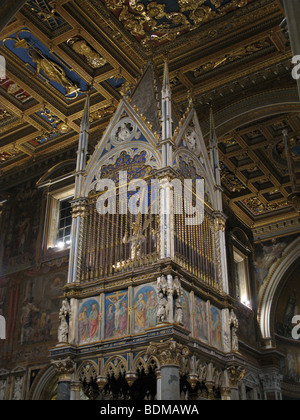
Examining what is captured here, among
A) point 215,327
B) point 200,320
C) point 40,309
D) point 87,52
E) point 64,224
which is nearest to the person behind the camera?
point 200,320

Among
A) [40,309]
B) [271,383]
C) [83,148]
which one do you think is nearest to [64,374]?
[83,148]

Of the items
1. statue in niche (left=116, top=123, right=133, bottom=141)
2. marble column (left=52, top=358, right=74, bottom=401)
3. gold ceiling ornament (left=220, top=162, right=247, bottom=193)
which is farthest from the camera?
gold ceiling ornament (left=220, top=162, right=247, bottom=193)

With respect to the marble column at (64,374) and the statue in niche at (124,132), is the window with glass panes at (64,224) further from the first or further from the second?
the marble column at (64,374)

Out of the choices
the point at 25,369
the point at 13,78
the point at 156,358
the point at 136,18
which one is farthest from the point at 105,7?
the point at 25,369

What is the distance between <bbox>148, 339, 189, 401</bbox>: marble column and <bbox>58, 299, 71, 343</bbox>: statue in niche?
1763mm

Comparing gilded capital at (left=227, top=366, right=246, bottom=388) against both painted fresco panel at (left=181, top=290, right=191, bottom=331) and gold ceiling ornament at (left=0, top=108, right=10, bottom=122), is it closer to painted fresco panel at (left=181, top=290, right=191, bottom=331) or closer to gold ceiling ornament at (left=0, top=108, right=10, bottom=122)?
painted fresco panel at (left=181, top=290, right=191, bottom=331)

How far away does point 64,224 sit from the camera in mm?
15773

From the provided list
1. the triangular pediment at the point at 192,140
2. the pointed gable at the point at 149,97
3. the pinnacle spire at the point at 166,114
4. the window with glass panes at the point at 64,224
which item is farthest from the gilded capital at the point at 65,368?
the window with glass panes at the point at 64,224

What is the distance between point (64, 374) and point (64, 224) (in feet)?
23.7

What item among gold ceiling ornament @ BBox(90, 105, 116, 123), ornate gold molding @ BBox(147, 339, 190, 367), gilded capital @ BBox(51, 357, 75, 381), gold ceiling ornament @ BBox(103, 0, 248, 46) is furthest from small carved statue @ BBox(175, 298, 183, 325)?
gold ceiling ornament @ BBox(90, 105, 116, 123)

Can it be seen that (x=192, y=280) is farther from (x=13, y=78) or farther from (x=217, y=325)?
(x=13, y=78)

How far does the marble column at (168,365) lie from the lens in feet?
26.0

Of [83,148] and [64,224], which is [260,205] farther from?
[83,148]

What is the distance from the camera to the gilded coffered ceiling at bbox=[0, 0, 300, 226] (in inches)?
491
